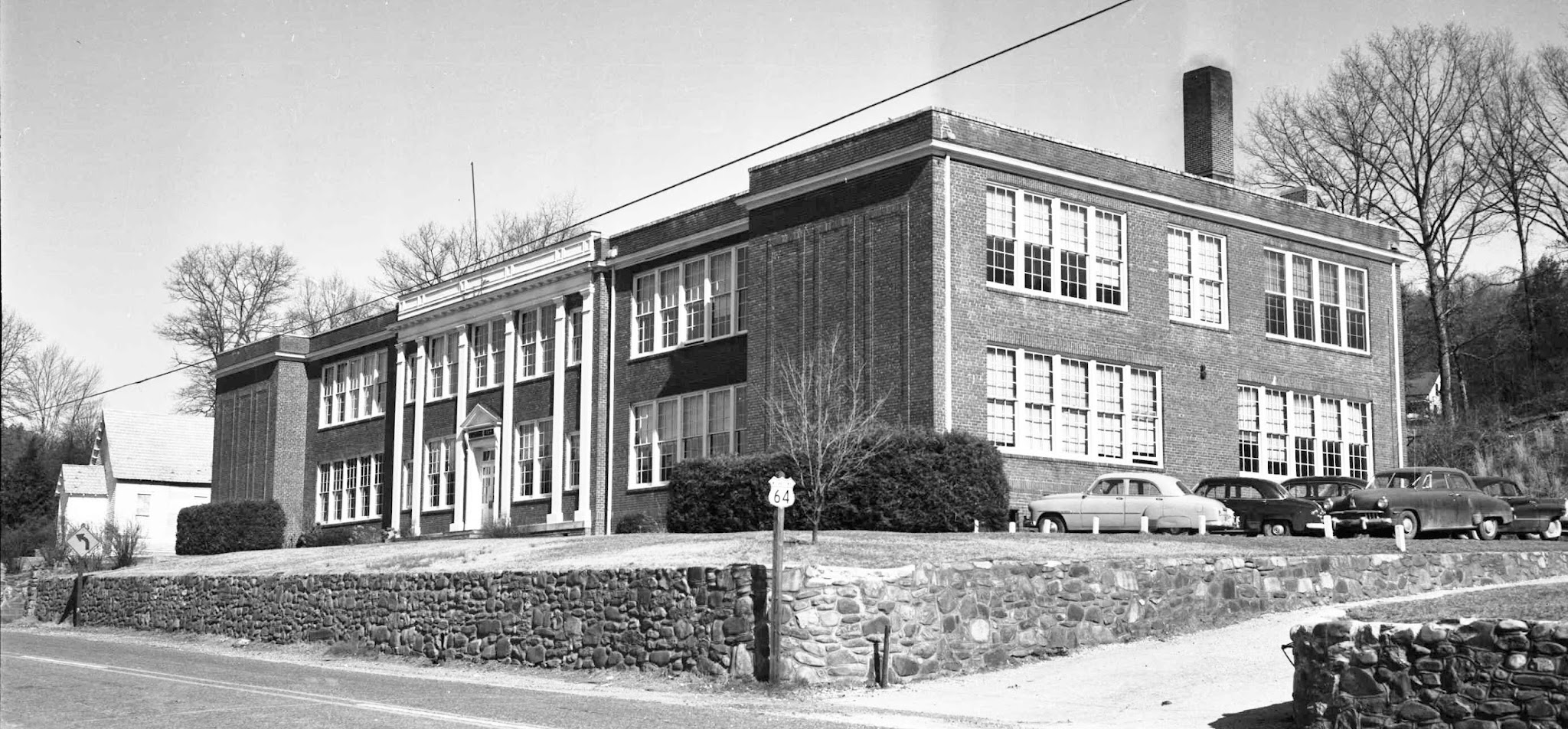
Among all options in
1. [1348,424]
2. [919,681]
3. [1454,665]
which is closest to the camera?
[1454,665]

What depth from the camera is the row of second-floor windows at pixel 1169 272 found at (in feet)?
98.5

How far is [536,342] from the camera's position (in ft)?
137

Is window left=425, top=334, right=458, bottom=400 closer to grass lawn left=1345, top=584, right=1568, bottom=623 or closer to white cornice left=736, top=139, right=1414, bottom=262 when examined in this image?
white cornice left=736, top=139, right=1414, bottom=262

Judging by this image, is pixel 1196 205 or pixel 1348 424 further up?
pixel 1196 205

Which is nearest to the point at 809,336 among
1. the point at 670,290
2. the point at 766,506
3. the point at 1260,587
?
the point at 766,506

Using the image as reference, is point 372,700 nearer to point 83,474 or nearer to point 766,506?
point 766,506

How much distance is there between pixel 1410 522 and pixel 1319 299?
31.2 feet

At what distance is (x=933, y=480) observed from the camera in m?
25.5

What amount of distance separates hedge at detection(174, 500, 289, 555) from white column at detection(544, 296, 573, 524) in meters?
14.0

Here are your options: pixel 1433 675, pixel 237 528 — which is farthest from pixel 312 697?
pixel 237 528

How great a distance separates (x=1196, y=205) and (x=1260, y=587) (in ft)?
46.6

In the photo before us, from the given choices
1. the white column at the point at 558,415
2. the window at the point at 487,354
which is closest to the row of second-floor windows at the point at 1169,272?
the white column at the point at 558,415

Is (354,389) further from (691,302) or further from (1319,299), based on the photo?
(1319,299)

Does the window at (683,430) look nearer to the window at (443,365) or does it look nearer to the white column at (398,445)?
the window at (443,365)
